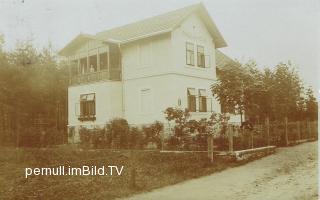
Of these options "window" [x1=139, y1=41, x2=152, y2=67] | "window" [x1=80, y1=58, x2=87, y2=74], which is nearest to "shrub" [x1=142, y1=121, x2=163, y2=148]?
"window" [x1=139, y1=41, x2=152, y2=67]

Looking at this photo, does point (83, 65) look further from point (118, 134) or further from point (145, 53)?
point (118, 134)

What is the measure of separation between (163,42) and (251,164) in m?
9.20

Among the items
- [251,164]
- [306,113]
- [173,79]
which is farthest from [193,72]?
[251,164]

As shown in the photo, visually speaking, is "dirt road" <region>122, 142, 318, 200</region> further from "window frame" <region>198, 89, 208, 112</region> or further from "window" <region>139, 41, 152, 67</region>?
"window" <region>139, 41, 152, 67</region>

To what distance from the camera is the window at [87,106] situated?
24.8 m

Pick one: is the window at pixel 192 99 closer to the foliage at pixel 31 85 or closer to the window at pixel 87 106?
the window at pixel 87 106

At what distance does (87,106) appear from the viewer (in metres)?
25.4

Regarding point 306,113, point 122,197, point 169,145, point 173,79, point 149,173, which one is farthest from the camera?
point 306,113

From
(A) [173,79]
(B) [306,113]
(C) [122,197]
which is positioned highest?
(A) [173,79]

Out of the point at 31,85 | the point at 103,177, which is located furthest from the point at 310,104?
the point at 31,85

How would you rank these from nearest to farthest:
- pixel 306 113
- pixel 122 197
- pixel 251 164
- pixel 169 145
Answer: pixel 122 197 → pixel 251 164 → pixel 169 145 → pixel 306 113

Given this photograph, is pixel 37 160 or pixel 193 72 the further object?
pixel 193 72

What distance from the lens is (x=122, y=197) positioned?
1002cm

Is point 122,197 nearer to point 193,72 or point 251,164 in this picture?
point 251,164
